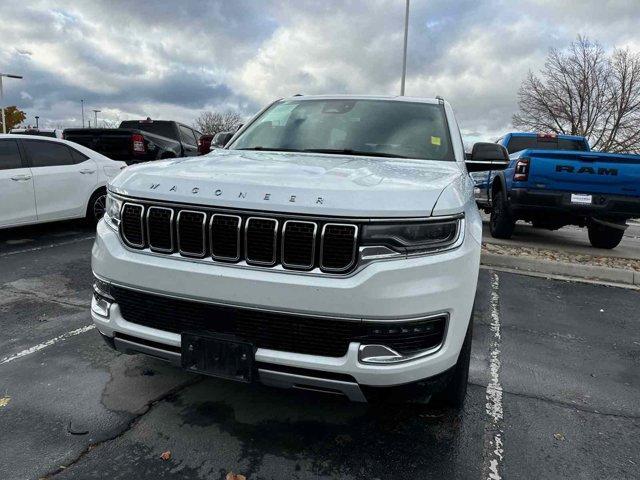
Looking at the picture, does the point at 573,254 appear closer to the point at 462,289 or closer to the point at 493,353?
the point at 493,353

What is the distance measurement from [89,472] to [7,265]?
15.1 feet

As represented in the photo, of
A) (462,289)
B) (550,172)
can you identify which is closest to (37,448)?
(462,289)

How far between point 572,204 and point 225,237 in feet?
21.0

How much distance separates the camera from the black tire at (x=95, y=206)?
26.0 feet

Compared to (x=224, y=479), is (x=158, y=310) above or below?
above

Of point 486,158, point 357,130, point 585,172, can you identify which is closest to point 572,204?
point 585,172

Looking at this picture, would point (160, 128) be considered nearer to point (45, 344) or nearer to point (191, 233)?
point (45, 344)

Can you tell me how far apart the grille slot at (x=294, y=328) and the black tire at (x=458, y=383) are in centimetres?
38

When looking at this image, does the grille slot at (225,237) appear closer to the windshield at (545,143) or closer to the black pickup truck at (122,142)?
the black pickup truck at (122,142)

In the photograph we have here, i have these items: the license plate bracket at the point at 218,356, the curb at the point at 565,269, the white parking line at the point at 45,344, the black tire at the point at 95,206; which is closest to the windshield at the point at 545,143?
the curb at the point at 565,269

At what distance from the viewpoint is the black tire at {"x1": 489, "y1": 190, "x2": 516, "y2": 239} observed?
26.7ft

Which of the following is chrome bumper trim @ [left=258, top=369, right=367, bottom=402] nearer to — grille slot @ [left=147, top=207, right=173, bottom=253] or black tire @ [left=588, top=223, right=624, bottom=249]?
grille slot @ [left=147, top=207, right=173, bottom=253]

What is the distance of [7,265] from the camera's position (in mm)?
5902

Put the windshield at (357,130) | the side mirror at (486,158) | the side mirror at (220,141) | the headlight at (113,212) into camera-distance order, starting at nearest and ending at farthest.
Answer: the headlight at (113,212), the windshield at (357,130), the side mirror at (486,158), the side mirror at (220,141)
